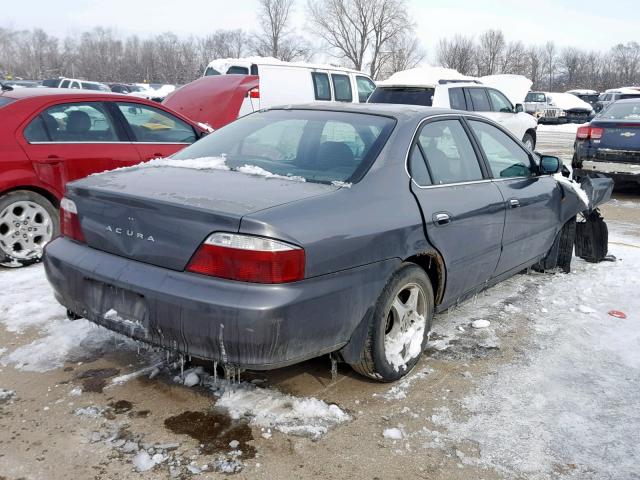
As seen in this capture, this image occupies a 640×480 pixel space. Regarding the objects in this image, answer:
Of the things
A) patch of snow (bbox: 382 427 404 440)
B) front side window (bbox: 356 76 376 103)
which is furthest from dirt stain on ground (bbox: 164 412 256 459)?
front side window (bbox: 356 76 376 103)

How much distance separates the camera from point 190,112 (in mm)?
10688

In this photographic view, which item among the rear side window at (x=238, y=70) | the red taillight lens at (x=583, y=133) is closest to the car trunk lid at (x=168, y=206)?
the red taillight lens at (x=583, y=133)

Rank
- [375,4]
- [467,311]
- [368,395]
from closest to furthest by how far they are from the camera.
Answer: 1. [368,395]
2. [467,311]
3. [375,4]

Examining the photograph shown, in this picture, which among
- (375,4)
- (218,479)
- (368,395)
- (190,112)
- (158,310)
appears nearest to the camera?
(218,479)

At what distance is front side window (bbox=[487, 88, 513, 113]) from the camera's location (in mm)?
12711

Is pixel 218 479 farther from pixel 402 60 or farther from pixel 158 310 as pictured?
pixel 402 60

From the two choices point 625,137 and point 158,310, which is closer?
point 158,310

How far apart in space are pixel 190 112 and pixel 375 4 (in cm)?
5460

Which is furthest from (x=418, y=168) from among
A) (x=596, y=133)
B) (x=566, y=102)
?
(x=566, y=102)

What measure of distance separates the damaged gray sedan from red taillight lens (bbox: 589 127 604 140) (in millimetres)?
6385

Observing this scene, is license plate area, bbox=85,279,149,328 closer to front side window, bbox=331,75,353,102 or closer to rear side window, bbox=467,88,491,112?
rear side window, bbox=467,88,491,112

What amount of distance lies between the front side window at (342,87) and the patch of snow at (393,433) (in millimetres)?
10991

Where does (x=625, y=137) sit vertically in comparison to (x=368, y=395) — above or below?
above

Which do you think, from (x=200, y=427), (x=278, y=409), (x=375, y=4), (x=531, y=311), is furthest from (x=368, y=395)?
(x=375, y=4)
